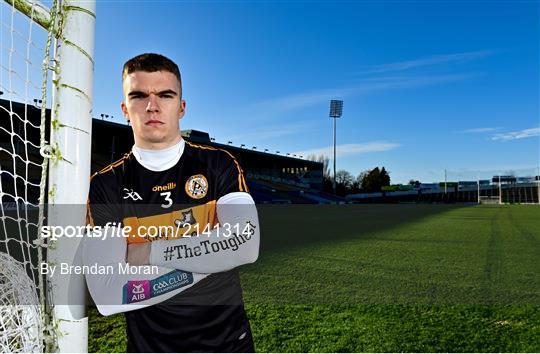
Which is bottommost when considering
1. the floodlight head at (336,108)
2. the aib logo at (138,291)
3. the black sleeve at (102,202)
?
the aib logo at (138,291)

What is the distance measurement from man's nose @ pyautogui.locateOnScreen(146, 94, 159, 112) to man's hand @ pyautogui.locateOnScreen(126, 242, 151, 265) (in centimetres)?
47

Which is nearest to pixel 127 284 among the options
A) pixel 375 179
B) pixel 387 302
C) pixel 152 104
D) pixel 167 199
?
pixel 167 199

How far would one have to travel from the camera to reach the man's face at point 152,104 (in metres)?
1.33

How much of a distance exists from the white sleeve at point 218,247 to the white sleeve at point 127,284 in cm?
5

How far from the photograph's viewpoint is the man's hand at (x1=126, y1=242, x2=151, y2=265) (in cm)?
121

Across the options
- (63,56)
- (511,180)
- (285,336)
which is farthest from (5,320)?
(511,180)

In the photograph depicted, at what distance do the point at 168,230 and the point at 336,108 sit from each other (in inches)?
1795

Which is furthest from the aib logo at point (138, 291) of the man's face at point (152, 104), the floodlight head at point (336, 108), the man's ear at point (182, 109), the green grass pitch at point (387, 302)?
the floodlight head at point (336, 108)

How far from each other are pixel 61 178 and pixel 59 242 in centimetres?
22

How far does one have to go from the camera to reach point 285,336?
2.82 metres

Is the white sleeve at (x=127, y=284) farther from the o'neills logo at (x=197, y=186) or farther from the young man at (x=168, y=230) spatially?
the o'neills logo at (x=197, y=186)

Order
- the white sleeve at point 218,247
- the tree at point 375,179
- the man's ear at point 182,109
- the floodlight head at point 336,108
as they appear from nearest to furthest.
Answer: the white sleeve at point 218,247
the man's ear at point 182,109
the floodlight head at point 336,108
the tree at point 375,179

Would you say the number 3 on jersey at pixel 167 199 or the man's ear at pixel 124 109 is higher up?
the man's ear at pixel 124 109

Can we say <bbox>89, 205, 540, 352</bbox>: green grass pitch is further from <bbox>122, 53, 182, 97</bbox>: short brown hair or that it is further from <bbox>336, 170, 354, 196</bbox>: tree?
<bbox>336, 170, 354, 196</bbox>: tree
